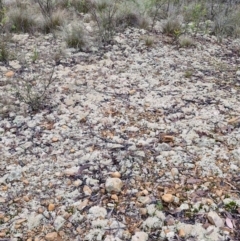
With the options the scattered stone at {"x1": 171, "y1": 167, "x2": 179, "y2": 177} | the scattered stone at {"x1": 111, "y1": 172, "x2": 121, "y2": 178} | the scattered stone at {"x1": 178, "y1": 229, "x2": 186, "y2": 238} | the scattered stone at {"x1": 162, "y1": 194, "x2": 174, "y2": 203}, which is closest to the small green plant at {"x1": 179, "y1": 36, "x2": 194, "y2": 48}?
the scattered stone at {"x1": 171, "y1": 167, "x2": 179, "y2": 177}

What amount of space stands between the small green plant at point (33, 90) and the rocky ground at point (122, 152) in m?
0.07

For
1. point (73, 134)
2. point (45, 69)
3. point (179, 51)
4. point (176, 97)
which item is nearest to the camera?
point (73, 134)

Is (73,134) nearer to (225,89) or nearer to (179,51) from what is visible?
(225,89)

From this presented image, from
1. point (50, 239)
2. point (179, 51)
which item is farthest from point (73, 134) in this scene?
point (179, 51)

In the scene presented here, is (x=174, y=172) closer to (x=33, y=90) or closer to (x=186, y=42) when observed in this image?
(x=33, y=90)

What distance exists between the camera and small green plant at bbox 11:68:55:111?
10.7 ft

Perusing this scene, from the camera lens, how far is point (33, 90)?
3.54 m

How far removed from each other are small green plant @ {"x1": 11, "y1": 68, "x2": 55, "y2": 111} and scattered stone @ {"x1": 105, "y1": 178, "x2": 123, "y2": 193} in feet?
4.15

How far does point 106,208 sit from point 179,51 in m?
3.05

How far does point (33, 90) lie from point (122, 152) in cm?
138

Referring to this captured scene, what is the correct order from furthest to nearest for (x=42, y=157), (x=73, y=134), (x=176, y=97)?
(x=176, y=97), (x=73, y=134), (x=42, y=157)

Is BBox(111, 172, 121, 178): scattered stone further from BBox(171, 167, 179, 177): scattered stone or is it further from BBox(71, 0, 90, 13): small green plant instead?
BBox(71, 0, 90, 13): small green plant

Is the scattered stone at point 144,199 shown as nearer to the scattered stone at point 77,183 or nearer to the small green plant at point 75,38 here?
the scattered stone at point 77,183

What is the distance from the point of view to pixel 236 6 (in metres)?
6.59
